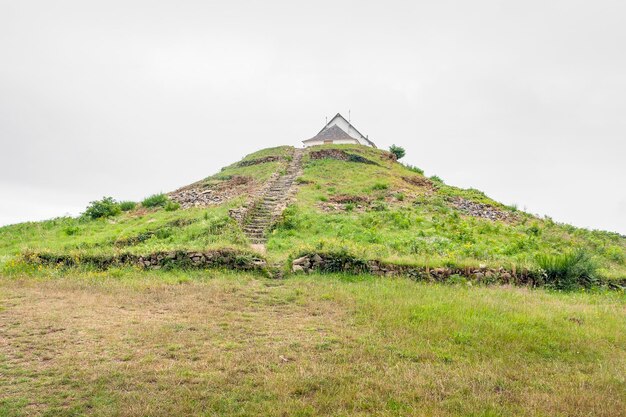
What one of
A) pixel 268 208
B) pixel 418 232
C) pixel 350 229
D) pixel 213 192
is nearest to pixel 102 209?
pixel 213 192

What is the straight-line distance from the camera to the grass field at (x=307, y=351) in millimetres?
5070

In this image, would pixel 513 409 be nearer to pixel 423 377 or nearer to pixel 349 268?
pixel 423 377

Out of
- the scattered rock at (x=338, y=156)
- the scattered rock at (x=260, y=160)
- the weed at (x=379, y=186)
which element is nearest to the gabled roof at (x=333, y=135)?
the scattered rock at (x=338, y=156)

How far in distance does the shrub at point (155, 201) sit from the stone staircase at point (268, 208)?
6311 millimetres

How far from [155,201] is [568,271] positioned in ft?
69.2

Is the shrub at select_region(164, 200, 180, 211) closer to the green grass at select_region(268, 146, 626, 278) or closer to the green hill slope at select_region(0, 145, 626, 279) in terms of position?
the green hill slope at select_region(0, 145, 626, 279)

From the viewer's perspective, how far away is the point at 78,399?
5090mm

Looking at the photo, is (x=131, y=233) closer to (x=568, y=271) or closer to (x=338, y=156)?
(x=568, y=271)

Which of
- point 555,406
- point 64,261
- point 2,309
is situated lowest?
point 555,406

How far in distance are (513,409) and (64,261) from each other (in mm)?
13519

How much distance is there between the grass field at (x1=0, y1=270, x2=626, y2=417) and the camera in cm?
507

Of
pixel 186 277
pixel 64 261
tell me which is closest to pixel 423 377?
pixel 186 277

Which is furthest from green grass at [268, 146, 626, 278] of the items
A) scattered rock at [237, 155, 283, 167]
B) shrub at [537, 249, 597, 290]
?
scattered rock at [237, 155, 283, 167]

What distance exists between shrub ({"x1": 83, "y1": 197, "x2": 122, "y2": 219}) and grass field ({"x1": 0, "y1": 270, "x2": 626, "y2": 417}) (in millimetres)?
11744
